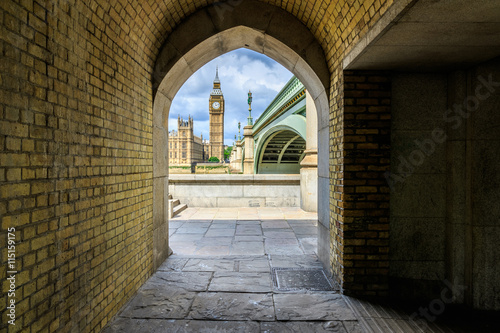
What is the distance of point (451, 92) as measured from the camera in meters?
3.32

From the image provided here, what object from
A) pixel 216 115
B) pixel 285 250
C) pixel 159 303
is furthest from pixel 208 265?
pixel 216 115

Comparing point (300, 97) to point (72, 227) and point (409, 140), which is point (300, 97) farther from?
point (72, 227)

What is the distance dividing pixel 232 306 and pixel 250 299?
25cm

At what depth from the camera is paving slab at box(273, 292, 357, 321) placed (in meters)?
2.97

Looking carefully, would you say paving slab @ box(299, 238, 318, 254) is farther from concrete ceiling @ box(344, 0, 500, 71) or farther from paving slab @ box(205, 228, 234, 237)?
concrete ceiling @ box(344, 0, 500, 71)

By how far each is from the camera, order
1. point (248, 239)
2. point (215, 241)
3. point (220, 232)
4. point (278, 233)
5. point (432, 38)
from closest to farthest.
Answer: point (432, 38) < point (215, 241) < point (248, 239) < point (278, 233) < point (220, 232)

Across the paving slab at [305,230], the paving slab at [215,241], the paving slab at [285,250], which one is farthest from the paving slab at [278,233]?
the paving slab at [215,241]

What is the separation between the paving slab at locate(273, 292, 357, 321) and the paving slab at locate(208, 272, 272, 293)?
0.97 feet

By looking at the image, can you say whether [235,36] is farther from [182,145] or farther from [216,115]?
[216,115]

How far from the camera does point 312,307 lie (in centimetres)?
315

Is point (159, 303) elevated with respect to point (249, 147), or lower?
lower

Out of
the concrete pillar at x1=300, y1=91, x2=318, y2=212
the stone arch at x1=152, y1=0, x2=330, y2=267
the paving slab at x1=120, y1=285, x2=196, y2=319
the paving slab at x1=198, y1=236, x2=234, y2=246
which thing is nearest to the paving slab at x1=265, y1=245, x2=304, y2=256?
the stone arch at x1=152, y1=0, x2=330, y2=267

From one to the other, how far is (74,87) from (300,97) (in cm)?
1120

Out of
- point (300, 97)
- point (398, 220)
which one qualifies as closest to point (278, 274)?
point (398, 220)
